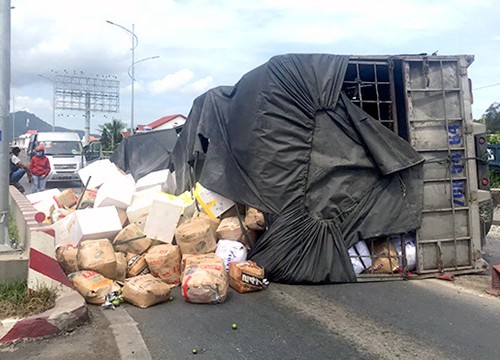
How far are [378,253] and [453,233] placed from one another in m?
1.06

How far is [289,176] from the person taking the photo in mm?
5676

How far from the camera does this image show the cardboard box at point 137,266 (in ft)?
17.5

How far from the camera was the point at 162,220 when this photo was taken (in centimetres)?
596

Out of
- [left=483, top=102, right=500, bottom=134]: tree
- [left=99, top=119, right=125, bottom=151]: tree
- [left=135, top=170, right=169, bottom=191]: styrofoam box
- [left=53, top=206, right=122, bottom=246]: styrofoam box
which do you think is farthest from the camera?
[left=99, top=119, right=125, bottom=151]: tree

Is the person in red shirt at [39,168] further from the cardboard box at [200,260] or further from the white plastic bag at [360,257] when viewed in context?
the white plastic bag at [360,257]

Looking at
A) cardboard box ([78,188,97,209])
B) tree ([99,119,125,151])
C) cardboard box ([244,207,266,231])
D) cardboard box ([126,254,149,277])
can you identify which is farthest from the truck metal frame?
tree ([99,119,125,151])

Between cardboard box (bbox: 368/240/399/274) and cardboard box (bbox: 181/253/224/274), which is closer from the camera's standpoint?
cardboard box (bbox: 181/253/224/274)

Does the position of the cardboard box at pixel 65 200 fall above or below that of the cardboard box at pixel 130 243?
above

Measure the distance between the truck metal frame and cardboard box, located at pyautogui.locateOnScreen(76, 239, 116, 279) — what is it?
364cm

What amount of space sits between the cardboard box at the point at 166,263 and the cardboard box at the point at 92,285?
592 millimetres

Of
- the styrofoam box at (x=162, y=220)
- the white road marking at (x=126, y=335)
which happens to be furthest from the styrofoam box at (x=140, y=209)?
the white road marking at (x=126, y=335)

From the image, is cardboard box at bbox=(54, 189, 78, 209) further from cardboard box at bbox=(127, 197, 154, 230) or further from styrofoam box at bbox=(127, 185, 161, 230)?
cardboard box at bbox=(127, 197, 154, 230)

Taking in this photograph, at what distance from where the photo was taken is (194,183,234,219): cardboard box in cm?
632

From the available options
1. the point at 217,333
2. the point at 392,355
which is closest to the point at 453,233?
the point at 392,355
